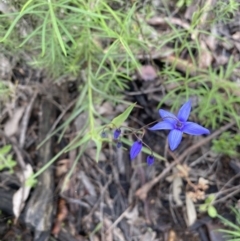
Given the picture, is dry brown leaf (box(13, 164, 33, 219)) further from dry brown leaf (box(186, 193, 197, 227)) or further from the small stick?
dry brown leaf (box(186, 193, 197, 227))

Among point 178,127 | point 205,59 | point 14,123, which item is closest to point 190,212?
point 205,59

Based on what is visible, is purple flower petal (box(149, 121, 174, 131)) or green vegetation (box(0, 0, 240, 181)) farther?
green vegetation (box(0, 0, 240, 181))

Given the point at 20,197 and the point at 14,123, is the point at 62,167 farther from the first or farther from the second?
the point at 14,123

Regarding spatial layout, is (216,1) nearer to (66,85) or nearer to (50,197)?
(66,85)

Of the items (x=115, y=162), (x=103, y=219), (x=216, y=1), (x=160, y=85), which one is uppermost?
(x=216, y=1)

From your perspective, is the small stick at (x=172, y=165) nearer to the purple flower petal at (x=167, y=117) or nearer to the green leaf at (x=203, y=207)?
the green leaf at (x=203, y=207)

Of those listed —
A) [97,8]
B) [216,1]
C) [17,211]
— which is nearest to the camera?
[97,8]

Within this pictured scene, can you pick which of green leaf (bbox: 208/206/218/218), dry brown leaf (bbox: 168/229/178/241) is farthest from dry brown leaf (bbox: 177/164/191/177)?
Result: dry brown leaf (bbox: 168/229/178/241)

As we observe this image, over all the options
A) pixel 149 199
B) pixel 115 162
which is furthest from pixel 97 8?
pixel 149 199
